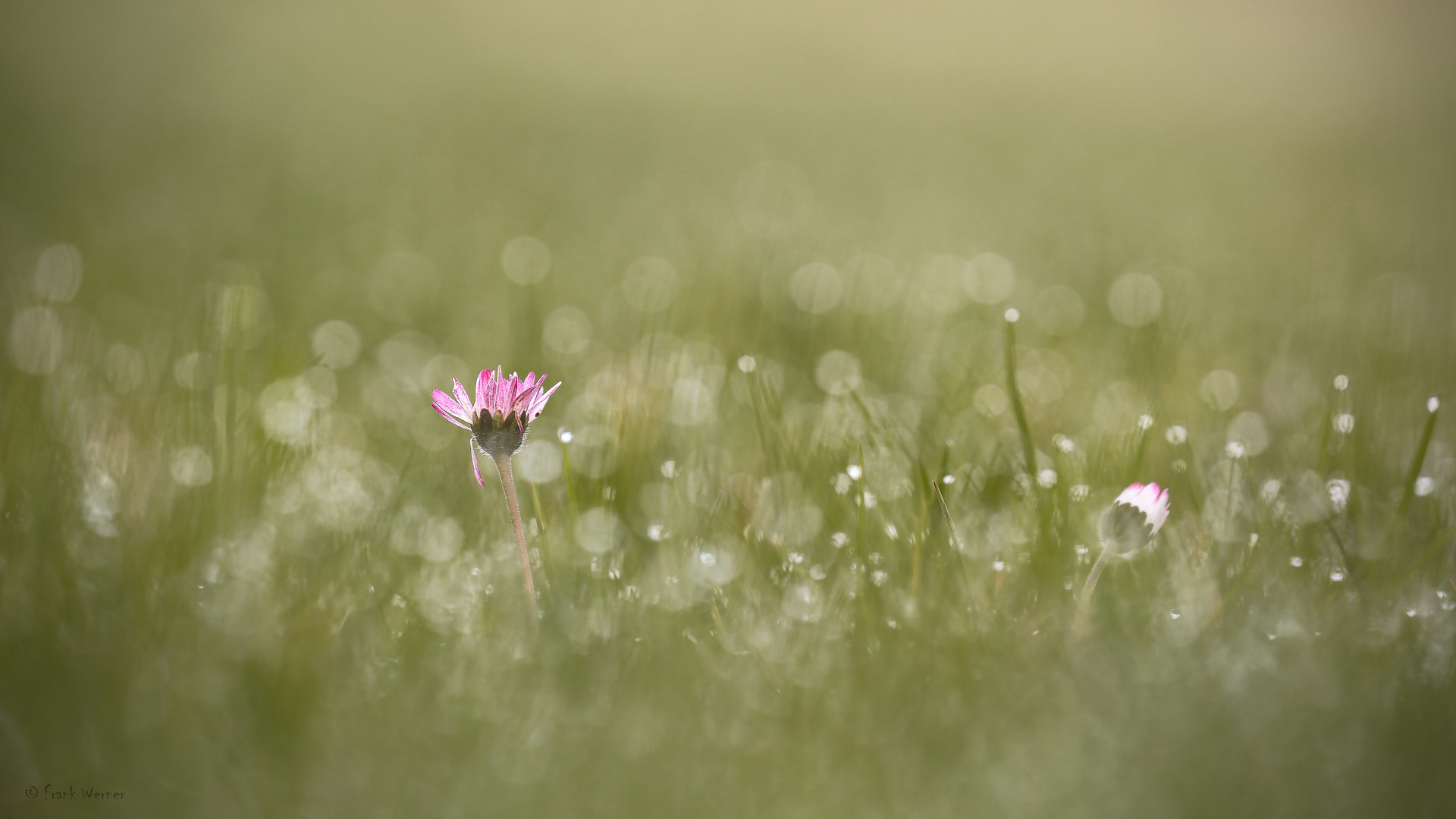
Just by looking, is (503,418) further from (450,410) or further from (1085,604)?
(1085,604)

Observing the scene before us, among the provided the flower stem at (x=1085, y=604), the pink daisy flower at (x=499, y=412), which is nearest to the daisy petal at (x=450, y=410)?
the pink daisy flower at (x=499, y=412)

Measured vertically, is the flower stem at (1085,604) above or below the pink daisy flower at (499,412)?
below

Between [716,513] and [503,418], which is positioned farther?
[716,513]

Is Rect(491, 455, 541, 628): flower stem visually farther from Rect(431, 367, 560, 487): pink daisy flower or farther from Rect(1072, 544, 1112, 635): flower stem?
Rect(1072, 544, 1112, 635): flower stem

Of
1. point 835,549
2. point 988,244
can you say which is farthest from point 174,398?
point 988,244

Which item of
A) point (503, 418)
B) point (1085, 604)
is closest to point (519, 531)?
point (503, 418)

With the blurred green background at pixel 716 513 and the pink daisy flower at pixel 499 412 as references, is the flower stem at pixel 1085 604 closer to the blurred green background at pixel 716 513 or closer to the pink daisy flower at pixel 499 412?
the blurred green background at pixel 716 513

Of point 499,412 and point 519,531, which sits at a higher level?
point 499,412

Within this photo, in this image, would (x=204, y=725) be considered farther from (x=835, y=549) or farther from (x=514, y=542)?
(x=835, y=549)

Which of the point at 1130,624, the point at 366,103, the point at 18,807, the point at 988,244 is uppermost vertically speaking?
the point at 366,103
